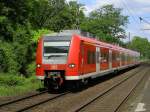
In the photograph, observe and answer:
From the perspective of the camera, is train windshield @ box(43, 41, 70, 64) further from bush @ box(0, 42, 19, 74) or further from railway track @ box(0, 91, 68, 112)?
A: bush @ box(0, 42, 19, 74)

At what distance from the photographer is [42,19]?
63.1 meters

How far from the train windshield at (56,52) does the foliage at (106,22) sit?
74.3 m

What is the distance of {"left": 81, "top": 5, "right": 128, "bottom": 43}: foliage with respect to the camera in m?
98.6

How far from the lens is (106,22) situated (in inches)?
4075

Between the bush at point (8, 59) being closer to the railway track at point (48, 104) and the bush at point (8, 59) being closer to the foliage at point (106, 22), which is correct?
the railway track at point (48, 104)

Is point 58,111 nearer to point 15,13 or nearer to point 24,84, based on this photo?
point 24,84

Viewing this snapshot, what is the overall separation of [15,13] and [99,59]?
35.3 ft

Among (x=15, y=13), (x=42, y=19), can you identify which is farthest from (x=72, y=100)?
(x=42, y=19)

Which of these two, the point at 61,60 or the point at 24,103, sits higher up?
the point at 61,60

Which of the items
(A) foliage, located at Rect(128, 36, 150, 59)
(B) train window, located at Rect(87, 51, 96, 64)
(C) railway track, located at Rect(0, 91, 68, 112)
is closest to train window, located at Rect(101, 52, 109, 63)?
(B) train window, located at Rect(87, 51, 96, 64)

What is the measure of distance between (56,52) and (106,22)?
271 feet

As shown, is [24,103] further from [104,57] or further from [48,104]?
[104,57]

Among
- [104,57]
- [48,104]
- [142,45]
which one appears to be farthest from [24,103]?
[142,45]

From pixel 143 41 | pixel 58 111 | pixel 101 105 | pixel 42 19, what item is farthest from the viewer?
pixel 143 41
